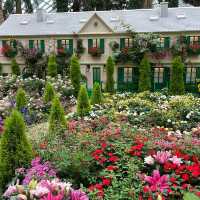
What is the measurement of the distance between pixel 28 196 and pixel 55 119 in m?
5.37

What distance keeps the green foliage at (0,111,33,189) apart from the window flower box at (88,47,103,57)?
1727cm

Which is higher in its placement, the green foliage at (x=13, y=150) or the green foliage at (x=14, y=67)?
the green foliage at (x=13, y=150)

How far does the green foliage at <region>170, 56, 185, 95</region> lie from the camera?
20688mm

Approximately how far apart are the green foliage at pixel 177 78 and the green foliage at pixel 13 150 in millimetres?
15350

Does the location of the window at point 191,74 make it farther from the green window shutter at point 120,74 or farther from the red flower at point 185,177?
the red flower at point 185,177

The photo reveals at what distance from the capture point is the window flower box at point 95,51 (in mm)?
23367

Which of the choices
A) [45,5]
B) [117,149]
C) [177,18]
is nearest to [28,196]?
[117,149]

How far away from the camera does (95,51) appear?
920 inches

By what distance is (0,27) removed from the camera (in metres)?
25.6

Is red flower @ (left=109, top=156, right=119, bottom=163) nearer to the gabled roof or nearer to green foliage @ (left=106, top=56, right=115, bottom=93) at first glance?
green foliage @ (left=106, top=56, right=115, bottom=93)

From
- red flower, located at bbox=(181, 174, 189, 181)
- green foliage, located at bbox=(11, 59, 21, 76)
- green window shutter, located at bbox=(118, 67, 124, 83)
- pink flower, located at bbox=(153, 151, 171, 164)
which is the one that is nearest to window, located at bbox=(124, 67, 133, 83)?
green window shutter, located at bbox=(118, 67, 124, 83)

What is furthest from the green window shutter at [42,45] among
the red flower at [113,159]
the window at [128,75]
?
the red flower at [113,159]

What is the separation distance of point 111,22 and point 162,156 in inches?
747

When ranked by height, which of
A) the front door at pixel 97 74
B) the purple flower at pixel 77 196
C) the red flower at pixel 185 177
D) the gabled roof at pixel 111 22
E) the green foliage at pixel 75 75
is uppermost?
the gabled roof at pixel 111 22
